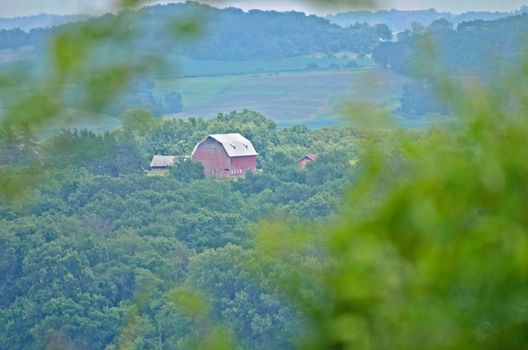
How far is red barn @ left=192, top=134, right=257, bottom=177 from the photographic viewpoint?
48.1 ft

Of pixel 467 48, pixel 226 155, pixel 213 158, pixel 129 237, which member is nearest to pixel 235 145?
pixel 226 155

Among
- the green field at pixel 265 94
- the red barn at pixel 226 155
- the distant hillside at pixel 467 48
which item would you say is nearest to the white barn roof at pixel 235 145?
the red barn at pixel 226 155

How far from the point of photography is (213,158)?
56.2 ft

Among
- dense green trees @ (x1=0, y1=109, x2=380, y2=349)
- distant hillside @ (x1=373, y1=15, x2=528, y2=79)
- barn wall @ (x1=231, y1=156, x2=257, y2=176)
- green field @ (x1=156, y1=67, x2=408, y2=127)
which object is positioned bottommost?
dense green trees @ (x1=0, y1=109, x2=380, y2=349)

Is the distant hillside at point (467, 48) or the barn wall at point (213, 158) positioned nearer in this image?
the distant hillside at point (467, 48)

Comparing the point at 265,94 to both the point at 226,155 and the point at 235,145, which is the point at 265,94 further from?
the point at 235,145

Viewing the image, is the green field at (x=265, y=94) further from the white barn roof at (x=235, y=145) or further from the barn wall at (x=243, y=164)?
the barn wall at (x=243, y=164)

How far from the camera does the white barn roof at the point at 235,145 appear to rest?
14.5 meters

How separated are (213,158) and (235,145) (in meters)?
1.41

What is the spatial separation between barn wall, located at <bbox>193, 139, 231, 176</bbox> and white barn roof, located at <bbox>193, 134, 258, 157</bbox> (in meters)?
0.08

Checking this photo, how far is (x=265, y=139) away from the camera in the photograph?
18250 millimetres

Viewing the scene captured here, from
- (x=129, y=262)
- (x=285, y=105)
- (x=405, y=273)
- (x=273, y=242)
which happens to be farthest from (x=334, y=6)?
(x=285, y=105)

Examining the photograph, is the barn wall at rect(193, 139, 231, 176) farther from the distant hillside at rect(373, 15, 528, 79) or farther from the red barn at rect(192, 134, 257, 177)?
the distant hillside at rect(373, 15, 528, 79)

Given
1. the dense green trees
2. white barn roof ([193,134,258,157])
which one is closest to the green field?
the dense green trees
